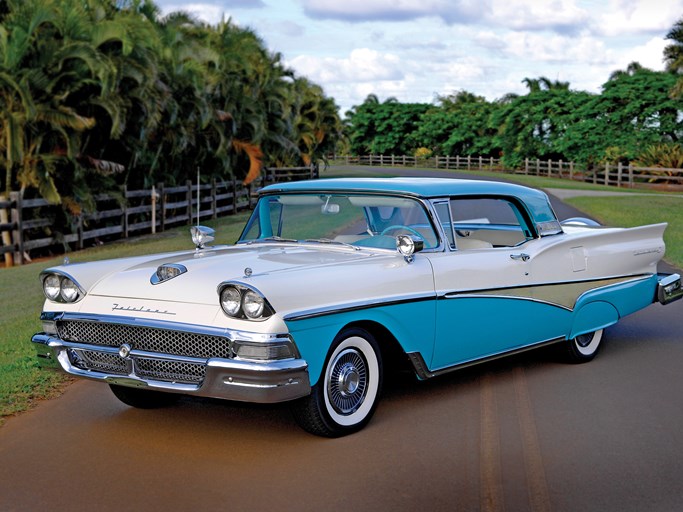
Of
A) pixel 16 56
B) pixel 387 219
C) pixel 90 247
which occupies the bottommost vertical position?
pixel 90 247

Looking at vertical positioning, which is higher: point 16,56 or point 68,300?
point 16,56

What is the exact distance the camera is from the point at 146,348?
6148 mm

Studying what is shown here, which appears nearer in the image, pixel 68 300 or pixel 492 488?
A: pixel 492 488

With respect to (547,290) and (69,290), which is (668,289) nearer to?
(547,290)

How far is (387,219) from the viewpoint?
7.38 metres

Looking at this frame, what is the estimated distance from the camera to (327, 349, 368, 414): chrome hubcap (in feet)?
20.6

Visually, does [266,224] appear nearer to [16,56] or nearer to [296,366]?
[296,366]

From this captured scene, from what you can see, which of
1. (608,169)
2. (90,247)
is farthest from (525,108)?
(90,247)

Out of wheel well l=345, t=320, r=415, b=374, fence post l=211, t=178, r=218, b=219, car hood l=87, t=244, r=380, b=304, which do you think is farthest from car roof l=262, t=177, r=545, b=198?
fence post l=211, t=178, r=218, b=219

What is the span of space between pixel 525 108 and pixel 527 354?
234 ft

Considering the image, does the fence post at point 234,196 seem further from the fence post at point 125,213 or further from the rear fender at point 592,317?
the rear fender at point 592,317

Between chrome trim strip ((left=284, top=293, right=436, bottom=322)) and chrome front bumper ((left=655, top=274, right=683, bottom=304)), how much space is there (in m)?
3.50

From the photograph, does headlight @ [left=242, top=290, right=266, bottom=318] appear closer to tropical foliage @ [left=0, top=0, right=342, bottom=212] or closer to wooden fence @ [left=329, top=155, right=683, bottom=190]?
tropical foliage @ [left=0, top=0, right=342, bottom=212]

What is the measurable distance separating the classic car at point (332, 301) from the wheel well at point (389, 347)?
0.01 m
